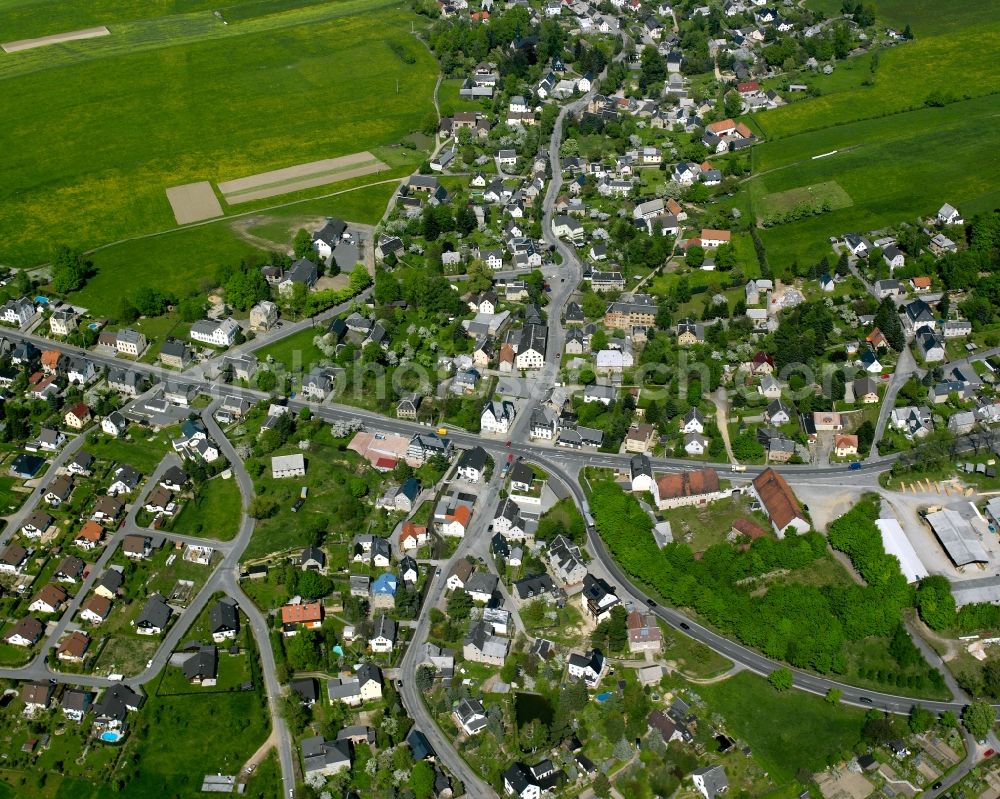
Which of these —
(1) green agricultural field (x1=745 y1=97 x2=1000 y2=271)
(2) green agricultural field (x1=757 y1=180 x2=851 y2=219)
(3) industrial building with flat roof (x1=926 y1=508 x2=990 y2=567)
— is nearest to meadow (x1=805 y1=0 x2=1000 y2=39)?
(1) green agricultural field (x1=745 y1=97 x2=1000 y2=271)

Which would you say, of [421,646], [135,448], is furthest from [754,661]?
[135,448]

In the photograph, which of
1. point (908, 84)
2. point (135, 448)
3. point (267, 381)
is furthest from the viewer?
point (908, 84)

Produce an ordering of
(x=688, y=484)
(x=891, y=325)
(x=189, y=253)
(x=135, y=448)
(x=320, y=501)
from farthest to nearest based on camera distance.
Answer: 1. (x=189, y=253)
2. (x=891, y=325)
3. (x=135, y=448)
4. (x=320, y=501)
5. (x=688, y=484)

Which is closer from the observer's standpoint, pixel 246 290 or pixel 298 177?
pixel 246 290

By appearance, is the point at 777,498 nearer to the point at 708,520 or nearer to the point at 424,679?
the point at 708,520

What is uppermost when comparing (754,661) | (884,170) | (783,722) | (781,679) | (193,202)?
(193,202)

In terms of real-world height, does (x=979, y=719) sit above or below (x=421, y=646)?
below
